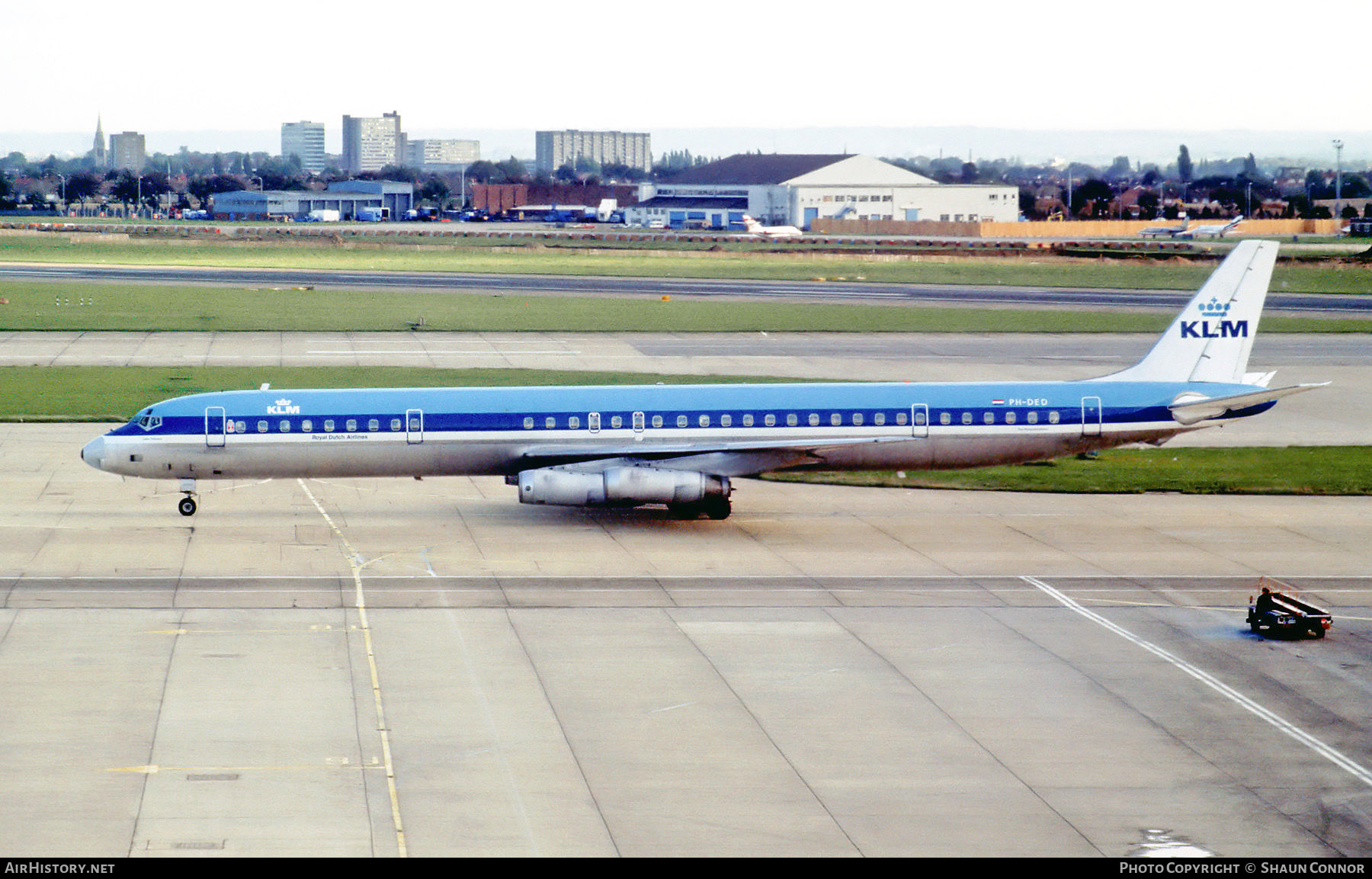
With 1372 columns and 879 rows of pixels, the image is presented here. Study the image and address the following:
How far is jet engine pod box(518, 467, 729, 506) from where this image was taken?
37.6 m

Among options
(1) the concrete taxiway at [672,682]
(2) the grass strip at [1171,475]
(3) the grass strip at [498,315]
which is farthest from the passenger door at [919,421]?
(3) the grass strip at [498,315]

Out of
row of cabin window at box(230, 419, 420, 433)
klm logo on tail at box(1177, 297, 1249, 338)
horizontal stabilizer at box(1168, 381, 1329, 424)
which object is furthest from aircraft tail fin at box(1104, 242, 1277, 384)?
row of cabin window at box(230, 419, 420, 433)

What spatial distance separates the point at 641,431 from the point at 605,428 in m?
0.95

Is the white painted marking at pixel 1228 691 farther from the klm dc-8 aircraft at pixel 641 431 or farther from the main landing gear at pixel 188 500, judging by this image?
the main landing gear at pixel 188 500

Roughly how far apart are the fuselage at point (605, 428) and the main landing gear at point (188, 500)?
68 centimetres

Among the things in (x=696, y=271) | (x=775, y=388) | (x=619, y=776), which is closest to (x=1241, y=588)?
(x=775, y=388)

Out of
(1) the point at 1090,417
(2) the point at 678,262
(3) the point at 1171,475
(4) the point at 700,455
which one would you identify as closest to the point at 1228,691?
(1) the point at 1090,417

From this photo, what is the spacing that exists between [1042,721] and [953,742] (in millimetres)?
1937

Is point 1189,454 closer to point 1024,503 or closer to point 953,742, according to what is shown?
point 1024,503

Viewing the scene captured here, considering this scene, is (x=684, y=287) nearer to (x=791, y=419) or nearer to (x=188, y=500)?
(x=791, y=419)

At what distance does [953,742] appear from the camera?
22875 millimetres

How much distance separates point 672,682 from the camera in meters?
25.7

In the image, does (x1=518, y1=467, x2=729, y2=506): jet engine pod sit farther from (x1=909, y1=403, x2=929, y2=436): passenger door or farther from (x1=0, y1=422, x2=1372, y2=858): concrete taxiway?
(x1=909, y1=403, x2=929, y2=436): passenger door

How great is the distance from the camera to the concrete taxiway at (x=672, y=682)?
64.4 ft
